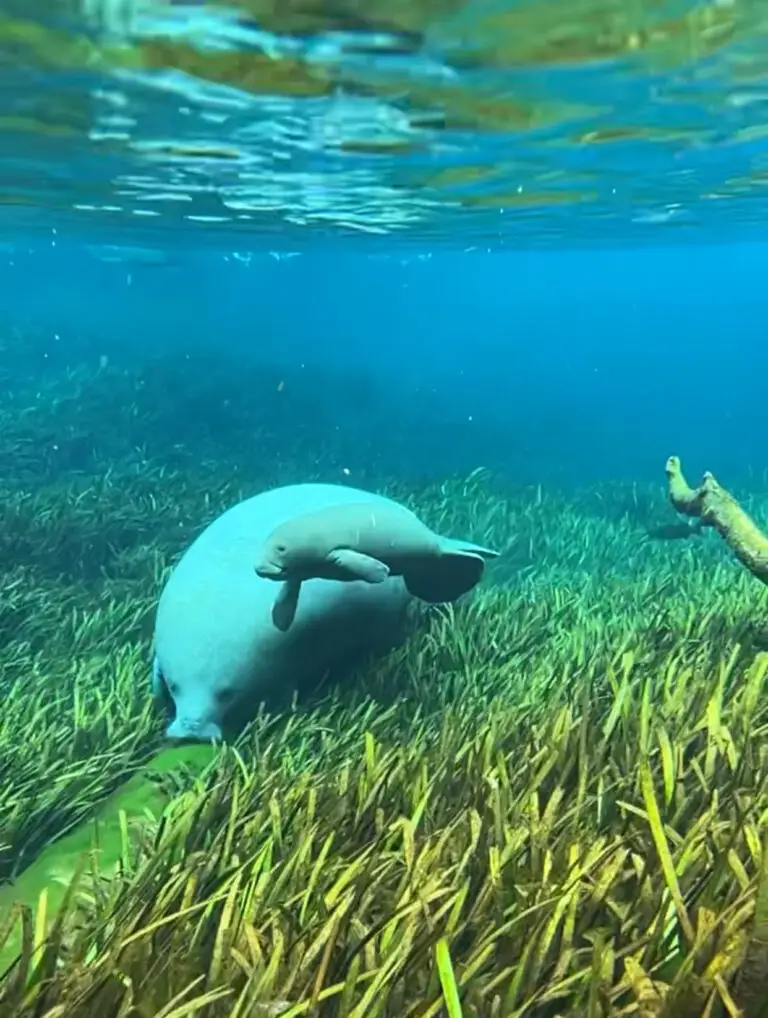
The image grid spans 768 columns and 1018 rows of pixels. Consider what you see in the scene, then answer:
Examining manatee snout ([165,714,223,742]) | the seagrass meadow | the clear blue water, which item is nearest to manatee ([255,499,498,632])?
the seagrass meadow

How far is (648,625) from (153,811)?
447 cm

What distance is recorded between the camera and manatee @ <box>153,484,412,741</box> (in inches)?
264

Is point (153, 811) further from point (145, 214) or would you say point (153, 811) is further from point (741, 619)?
point (145, 214)

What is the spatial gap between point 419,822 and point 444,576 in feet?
12.2

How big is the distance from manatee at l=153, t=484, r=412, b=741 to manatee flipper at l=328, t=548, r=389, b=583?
0.75 m

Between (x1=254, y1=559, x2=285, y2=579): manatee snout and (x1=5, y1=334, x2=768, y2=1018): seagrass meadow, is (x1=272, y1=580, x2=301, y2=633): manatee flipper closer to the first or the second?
(x1=254, y1=559, x2=285, y2=579): manatee snout

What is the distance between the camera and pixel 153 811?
5465mm

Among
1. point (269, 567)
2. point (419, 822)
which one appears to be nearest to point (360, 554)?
point (269, 567)

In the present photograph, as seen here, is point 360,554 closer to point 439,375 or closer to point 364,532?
point 364,532

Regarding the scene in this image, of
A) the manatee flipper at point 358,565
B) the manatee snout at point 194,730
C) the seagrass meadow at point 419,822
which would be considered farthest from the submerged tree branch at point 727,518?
the manatee snout at point 194,730

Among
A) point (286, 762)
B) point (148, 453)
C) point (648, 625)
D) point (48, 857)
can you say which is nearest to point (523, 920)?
point (286, 762)

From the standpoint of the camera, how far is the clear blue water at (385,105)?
969 cm

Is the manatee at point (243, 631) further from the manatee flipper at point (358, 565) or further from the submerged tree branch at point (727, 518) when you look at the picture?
the submerged tree branch at point (727, 518)

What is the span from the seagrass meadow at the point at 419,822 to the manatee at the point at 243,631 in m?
0.25
